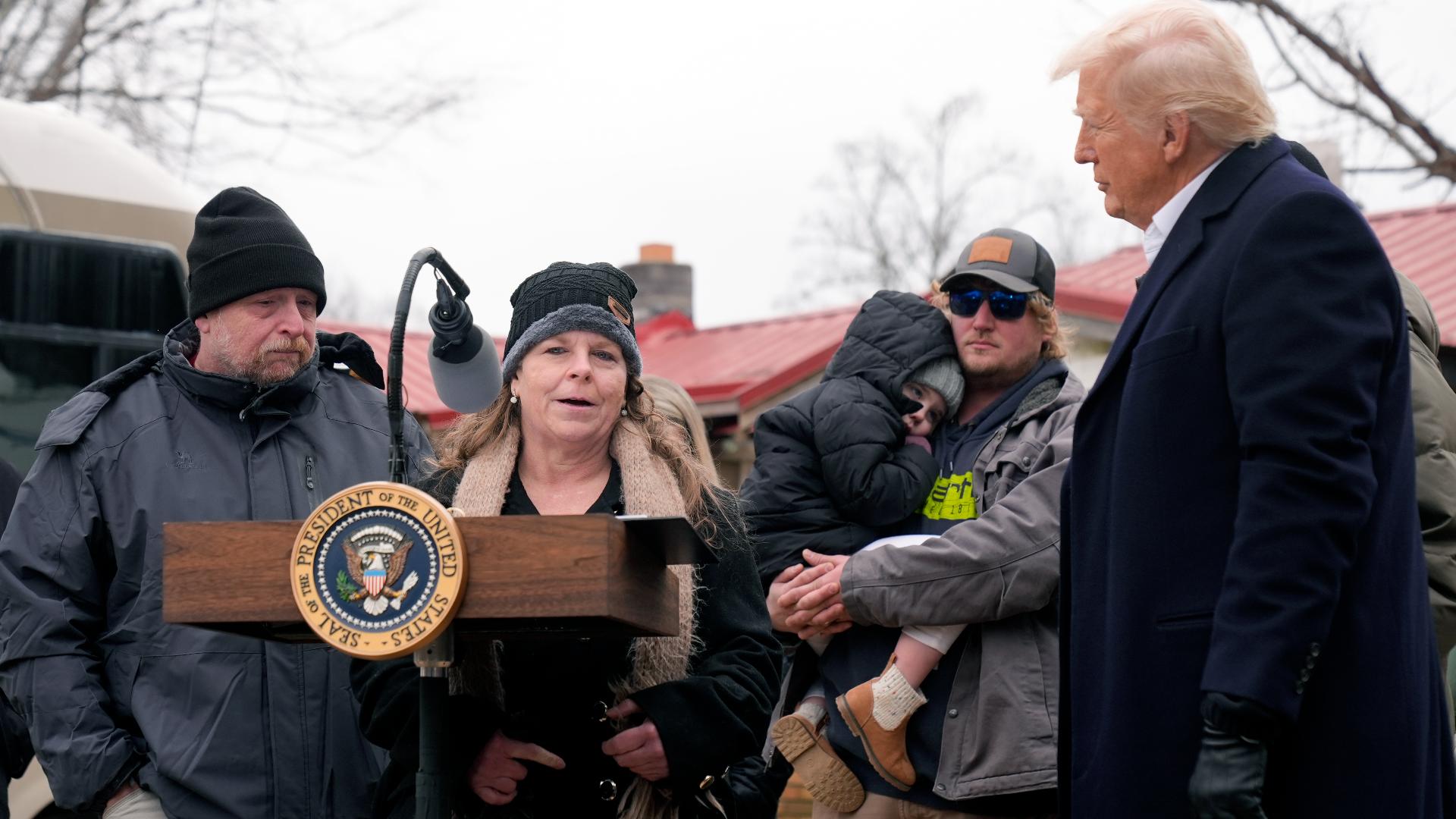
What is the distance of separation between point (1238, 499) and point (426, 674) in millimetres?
1388

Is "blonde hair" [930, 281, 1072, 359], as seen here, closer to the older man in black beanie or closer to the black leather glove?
the older man in black beanie

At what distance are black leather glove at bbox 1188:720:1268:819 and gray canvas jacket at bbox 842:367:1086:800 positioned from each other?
1339 millimetres

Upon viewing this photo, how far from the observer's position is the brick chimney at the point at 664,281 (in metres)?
17.9

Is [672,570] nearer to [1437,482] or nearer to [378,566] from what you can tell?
[378,566]

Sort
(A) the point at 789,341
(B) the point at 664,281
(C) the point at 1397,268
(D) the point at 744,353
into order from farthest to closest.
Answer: (B) the point at 664,281, (D) the point at 744,353, (A) the point at 789,341, (C) the point at 1397,268

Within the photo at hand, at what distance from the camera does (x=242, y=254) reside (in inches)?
155

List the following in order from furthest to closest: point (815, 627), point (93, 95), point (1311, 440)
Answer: point (93, 95) < point (815, 627) < point (1311, 440)

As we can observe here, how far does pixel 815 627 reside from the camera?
4230 mm

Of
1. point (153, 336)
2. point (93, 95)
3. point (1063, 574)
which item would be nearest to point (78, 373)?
point (153, 336)

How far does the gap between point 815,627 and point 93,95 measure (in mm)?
15948

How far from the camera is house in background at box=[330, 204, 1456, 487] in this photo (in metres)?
10.2

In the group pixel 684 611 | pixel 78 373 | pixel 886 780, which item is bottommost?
pixel 886 780

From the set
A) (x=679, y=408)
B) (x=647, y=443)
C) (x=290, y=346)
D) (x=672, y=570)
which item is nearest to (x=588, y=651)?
(x=672, y=570)

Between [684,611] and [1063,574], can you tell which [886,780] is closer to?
[684,611]
